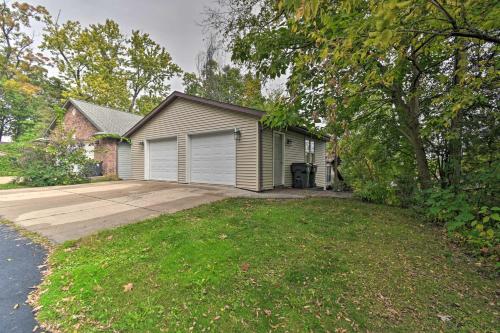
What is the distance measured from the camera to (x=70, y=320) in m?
2.06

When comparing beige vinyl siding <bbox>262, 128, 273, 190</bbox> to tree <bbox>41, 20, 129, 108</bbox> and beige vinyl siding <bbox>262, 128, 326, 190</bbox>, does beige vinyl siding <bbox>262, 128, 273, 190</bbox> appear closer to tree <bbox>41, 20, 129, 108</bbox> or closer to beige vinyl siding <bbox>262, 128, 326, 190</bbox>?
beige vinyl siding <bbox>262, 128, 326, 190</bbox>

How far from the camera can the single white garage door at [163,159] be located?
10891 mm

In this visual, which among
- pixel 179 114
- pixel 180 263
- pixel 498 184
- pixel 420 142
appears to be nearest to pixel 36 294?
pixel 180 263

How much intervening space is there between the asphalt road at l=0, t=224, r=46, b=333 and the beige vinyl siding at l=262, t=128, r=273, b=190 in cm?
619

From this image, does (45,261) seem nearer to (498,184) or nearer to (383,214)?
(383,214)

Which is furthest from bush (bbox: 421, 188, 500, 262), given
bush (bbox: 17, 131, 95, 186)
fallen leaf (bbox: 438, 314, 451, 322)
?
bush (bbox: 17, 131, 95, 186)

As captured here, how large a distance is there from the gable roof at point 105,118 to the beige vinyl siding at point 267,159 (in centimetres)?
1079

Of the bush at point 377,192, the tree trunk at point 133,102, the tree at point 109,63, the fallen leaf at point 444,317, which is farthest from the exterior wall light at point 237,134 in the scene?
the tree trunk at point 133,102

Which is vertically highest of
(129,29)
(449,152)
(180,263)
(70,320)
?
(129,29)

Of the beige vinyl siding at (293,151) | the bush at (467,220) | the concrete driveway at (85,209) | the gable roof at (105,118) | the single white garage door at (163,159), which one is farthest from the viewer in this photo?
the gable roof at (105,118)

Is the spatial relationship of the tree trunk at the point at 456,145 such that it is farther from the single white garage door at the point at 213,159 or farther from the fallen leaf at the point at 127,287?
the single white garage door at the point at 213,159

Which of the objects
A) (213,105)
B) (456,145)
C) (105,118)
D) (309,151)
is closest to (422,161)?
(456,145)

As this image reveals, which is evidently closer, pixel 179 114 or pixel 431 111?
pixel 431 111

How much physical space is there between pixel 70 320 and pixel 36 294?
79cm
